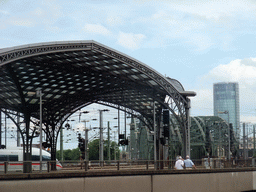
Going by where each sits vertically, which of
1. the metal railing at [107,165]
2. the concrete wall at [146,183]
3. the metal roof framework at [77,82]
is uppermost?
the metal roof framework at [77,82]

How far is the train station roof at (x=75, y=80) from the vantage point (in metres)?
40.8

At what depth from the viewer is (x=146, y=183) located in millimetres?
22094

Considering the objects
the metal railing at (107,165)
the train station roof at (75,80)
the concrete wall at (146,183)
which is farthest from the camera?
the train station roof at (75,80)

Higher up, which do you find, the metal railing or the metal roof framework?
the metal roof framework

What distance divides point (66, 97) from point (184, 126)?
16.7 metres

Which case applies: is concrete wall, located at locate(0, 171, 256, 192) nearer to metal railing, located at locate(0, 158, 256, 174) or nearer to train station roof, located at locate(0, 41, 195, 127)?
metal railing, located at locate(0, 158, 256, 174)

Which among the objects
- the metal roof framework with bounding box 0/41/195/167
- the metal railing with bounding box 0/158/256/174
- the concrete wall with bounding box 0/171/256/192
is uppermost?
the metal roof framework with bounding box 0/41/195/167

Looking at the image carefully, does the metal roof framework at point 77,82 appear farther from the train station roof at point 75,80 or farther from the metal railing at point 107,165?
the metal railing at point 107,165

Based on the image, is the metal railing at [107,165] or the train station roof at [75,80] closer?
the metal railing at [107,165]

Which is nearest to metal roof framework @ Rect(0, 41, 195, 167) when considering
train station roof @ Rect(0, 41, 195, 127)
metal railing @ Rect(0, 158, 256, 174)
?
train station roof @ Rect(0, 41, 195, 127)

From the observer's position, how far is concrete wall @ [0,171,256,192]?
1798 cm

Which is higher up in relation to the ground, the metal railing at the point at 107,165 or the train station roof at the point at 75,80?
the train station roof at the point at 75,80

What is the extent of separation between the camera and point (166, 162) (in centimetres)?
2758

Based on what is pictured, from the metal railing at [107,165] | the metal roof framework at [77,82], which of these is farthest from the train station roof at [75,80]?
the metal railing at [107,165]
